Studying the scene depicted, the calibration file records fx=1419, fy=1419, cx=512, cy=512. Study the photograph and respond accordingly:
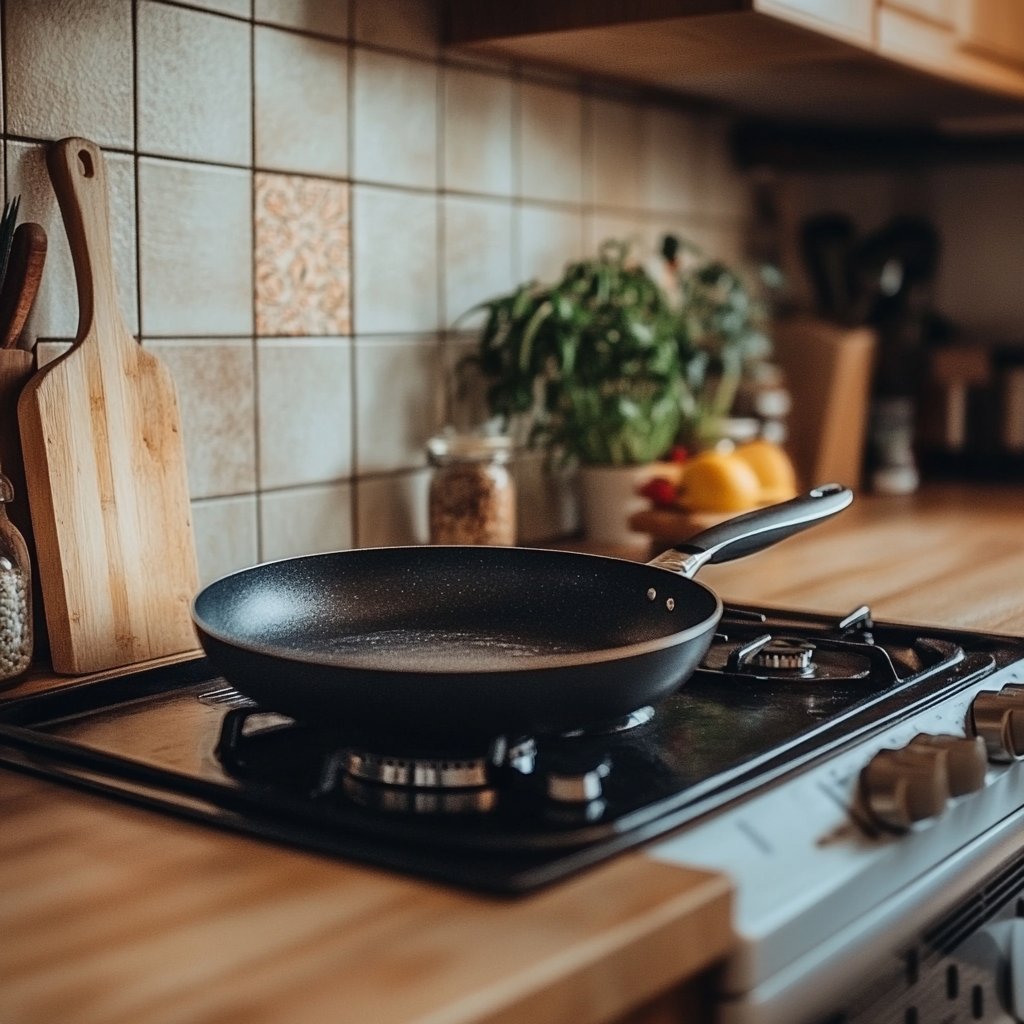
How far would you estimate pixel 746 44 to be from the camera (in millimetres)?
1455

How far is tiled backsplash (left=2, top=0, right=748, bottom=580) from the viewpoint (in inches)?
43.8

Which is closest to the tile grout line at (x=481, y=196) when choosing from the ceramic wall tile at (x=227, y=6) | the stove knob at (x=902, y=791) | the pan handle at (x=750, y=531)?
the ceramic wall tile at (x=227, y=6)

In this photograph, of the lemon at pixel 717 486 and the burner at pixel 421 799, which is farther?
the lemon at pixel 717 486

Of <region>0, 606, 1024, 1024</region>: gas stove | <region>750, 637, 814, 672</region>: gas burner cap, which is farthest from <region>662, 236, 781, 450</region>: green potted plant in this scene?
<region>0, 606, 1024, 1024</region>: gas stove

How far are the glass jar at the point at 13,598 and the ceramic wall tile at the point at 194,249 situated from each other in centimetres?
25

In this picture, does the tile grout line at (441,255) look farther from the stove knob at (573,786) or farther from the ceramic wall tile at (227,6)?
the stove knob at (573,786)

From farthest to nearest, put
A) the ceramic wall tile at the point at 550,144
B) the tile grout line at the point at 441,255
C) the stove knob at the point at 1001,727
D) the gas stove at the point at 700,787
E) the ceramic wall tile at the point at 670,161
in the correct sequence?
the ceramic wall tile at the point at 670,161
the ceramic wall tile at the point at 550,144
the tile grout line at the point at 441,255
the stove knob at the point at 1001,727
the gas stove at the point at 700,787

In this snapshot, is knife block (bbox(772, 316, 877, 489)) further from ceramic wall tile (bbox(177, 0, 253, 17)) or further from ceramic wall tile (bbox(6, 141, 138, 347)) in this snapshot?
ceramic wall tile (bbox(6, 141, 138, 347))

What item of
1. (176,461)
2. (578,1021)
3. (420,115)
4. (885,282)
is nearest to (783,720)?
(578,1021)

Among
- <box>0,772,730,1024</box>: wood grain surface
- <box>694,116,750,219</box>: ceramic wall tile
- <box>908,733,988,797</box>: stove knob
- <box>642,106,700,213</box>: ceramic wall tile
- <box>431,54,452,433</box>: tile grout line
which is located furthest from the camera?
<box>694,116,750,219</box>: ceramic wall tile

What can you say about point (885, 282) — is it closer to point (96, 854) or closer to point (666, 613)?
point (666, 613)

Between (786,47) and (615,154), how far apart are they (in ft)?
1.09

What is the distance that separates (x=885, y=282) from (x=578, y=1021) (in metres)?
1.86

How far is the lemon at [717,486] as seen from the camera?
1521mm
